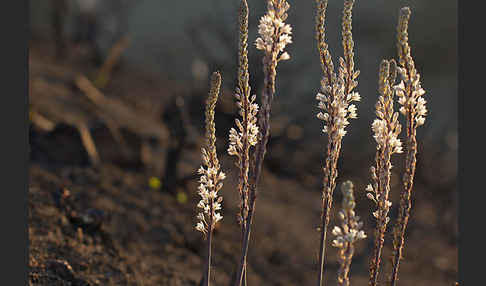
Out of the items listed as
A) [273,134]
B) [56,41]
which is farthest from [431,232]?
[56,41]

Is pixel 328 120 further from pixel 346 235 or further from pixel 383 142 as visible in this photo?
pixel 346 235

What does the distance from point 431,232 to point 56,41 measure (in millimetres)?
5321

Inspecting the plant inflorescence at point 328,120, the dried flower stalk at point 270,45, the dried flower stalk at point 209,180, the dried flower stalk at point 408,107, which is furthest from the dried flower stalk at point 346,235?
the dried flower stalk at point 209,180

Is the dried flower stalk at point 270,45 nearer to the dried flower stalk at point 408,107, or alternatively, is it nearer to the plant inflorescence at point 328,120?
the plant inflorescence at point 328,120

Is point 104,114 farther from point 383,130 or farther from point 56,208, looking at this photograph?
point 383,130

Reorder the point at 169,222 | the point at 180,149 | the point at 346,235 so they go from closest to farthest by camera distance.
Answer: the point at 346,235, the point at 169,222, the point at 180,149

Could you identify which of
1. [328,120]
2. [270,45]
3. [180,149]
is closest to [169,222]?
[180,149]

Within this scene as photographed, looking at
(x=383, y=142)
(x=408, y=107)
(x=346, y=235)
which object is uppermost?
(x=408, y=107)

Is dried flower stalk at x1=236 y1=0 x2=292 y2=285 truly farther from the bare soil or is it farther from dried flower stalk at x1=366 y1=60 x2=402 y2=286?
the bare soil

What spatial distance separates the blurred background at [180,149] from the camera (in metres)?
3.48

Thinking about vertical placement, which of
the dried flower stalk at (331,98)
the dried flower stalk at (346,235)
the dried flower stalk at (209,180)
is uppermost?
the dried flower stalk at (331,98)

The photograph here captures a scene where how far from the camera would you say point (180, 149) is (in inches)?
171

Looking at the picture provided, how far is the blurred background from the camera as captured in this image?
137 inches

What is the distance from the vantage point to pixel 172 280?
3.26 m
